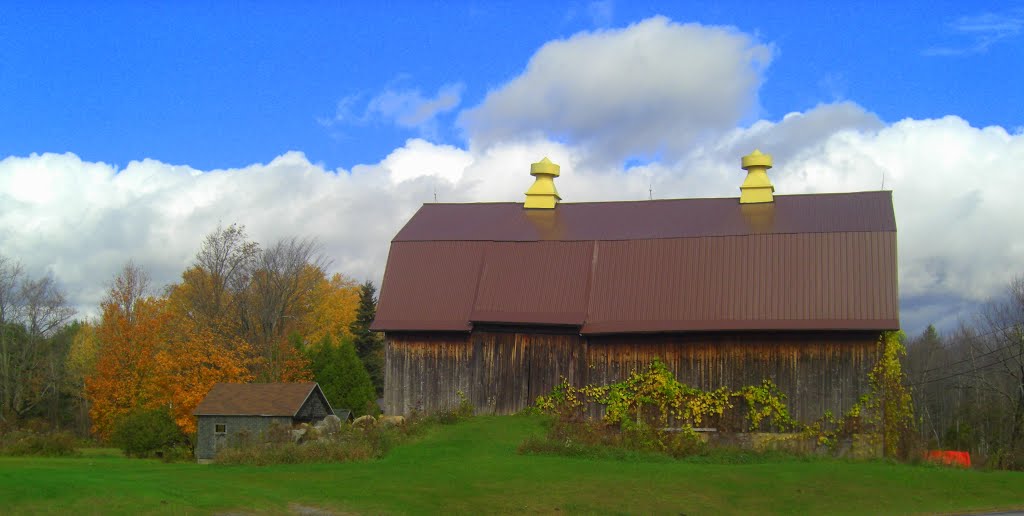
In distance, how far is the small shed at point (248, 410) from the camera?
35.6m

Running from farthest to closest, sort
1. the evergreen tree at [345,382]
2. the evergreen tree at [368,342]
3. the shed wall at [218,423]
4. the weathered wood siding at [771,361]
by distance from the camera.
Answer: the evergreen tree at [368,342] → the evergreen tree at [345,382] → the shed wall at [218,423] → the weathered wood siding at [771,361]

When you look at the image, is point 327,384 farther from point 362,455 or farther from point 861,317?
point 861,317

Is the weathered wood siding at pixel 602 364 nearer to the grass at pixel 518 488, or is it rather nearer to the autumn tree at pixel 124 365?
the grass at pixel 518 488

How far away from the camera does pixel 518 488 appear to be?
1872 cm

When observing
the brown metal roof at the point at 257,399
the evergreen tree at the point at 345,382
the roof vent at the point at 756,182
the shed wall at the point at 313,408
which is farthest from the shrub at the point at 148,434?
Result: the roof vent at the point at 756,182

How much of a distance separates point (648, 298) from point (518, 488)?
10.0 metres

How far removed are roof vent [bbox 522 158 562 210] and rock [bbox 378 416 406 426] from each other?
8.46 metres

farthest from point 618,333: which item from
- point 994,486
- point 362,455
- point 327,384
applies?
point 327,384

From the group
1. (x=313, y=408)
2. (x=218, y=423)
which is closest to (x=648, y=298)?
(x=313, y=408)

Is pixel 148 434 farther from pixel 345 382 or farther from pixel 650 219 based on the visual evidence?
pixel 650 219

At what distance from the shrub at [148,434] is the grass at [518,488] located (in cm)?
2090

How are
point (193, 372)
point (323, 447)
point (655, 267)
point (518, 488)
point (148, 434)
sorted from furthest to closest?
point (193, 372) < point (148, 434) < point (655, 267) < point (323, 447) < point (518, 488)

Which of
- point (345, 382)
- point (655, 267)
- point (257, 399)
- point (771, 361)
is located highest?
point (655, 267)

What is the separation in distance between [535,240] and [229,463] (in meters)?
11.4
